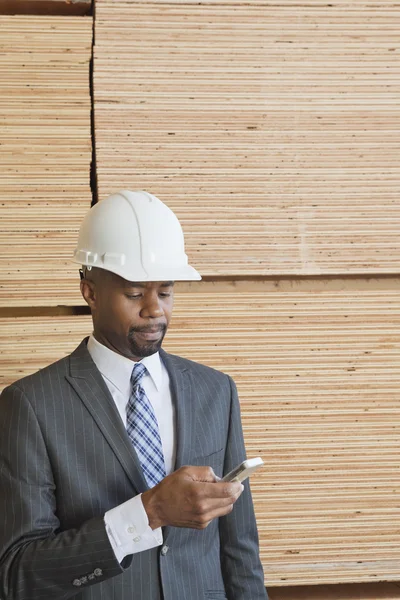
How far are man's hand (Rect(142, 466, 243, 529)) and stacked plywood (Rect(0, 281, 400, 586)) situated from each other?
0.84m

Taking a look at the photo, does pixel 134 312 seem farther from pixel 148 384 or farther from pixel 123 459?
pixel 123 459

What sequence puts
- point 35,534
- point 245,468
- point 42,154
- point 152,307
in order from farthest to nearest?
point 42,154 < point 152,307 < point 35,534 < point 245,468

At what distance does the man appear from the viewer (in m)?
1.72

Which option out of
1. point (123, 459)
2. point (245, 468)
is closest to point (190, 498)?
point (245, 468)

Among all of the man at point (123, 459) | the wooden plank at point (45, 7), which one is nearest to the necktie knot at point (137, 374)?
the man at point (123, 459)

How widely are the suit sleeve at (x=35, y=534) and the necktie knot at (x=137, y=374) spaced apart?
241 mm

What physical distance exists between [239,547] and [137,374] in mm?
484

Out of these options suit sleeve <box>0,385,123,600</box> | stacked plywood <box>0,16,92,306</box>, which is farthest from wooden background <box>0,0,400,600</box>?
suit sleeve <box>0,385,123,600</box>

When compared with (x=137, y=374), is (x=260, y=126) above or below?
above

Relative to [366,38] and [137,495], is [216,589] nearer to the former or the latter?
[137,495]

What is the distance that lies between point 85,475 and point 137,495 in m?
0.14

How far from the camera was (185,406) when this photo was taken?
6.58 ft

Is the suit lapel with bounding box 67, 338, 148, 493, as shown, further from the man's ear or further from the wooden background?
the wooden background

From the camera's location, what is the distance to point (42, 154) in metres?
2.48
